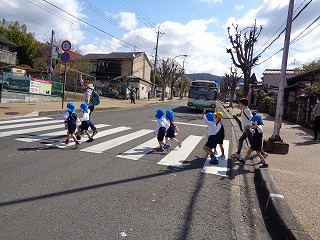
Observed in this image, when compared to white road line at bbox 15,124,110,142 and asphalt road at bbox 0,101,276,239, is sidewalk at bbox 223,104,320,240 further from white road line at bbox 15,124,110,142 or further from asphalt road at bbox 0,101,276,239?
white road line at bbox 15,124,110,142

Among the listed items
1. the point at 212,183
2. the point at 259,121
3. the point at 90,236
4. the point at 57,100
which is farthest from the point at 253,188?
the point at 57,100

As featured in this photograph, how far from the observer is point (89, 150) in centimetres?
702

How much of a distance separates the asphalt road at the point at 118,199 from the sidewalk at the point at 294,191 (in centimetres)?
28

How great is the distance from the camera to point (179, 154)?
7.36 m

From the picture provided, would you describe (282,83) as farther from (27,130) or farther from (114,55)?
(114,55)

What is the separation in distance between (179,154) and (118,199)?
3.44m

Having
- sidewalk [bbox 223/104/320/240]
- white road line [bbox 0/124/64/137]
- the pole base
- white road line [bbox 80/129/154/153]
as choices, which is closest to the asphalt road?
sidewalk [bbox 223/104/320/240]

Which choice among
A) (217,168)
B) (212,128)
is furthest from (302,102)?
(217,168)

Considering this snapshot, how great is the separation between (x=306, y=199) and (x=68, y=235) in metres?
3.61

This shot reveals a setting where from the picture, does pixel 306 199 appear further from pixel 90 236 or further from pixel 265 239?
pixel 90 236

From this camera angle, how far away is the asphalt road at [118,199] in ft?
10.7

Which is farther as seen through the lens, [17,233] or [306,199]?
[306,199]

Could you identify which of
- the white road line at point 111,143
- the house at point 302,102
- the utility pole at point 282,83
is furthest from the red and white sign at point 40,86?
→ the house at point 302,102

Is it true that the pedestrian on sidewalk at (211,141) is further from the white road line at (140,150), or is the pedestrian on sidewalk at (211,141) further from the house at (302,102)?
the house at (302,102)
